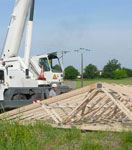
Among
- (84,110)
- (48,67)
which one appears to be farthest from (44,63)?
(84,110)

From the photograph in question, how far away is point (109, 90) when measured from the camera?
7.55 m

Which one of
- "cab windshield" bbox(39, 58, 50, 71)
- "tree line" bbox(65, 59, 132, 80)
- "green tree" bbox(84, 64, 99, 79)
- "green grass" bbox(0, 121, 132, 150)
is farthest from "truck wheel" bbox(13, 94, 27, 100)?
"green tree" bbox(84, 64, 99, 79)

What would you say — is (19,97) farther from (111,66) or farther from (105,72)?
(111,66)

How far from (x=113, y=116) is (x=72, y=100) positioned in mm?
1652

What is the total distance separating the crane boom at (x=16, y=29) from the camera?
14.7 m

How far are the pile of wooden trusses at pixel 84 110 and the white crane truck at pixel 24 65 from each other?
11.7ft

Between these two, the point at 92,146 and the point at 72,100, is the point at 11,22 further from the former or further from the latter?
the point at 92,146

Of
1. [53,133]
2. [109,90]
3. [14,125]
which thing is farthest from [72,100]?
[14,125]

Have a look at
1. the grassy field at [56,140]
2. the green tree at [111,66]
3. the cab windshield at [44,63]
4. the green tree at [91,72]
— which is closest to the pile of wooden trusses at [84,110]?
the grassy field at [56,140]

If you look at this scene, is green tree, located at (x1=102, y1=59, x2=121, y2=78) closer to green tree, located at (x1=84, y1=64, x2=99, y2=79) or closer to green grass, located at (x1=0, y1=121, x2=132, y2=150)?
green tree, located at (x1=84, y1=64, x2=99, y2=79)

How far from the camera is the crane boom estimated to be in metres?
14.7

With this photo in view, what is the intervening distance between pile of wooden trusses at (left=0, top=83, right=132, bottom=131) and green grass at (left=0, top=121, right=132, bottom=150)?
703 millimetres

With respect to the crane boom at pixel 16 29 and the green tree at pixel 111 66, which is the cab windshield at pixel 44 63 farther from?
the green tree at pixel 111 66

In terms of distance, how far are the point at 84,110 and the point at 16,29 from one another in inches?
302
